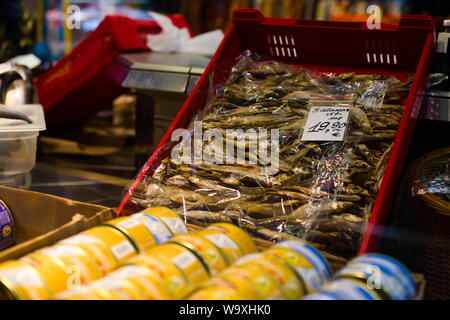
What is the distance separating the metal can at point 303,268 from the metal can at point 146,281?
0.71 ft

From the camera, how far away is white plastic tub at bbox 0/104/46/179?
5.55ft

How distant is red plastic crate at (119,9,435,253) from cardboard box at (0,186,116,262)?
134mm

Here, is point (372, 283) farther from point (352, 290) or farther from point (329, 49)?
point (329, 49)

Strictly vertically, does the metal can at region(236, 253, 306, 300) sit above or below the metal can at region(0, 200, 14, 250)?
above

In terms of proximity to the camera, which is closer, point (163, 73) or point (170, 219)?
point (170, 219)

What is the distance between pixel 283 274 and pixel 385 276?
0.17m

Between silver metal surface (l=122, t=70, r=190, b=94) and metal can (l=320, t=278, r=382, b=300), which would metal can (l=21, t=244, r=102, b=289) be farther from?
silver metal surface (l=122, t=70, r=190, b=94)

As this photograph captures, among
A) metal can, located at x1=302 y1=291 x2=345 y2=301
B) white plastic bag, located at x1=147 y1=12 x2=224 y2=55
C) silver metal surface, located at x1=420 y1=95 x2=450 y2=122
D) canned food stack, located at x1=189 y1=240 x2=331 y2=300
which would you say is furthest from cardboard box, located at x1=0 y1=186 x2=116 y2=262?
white plastic bag, located at x1=147 y1=12 x2=224 y2=55

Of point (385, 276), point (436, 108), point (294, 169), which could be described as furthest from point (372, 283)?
point (436, 108)

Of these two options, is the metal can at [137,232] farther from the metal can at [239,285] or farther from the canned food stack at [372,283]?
the canned food stack at [372,283]

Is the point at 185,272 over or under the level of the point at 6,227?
over

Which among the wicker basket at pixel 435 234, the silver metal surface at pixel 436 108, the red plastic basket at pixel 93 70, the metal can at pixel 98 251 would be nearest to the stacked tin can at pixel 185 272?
the metal can at pixel 98 251

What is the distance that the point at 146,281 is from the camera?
0.85 metres
